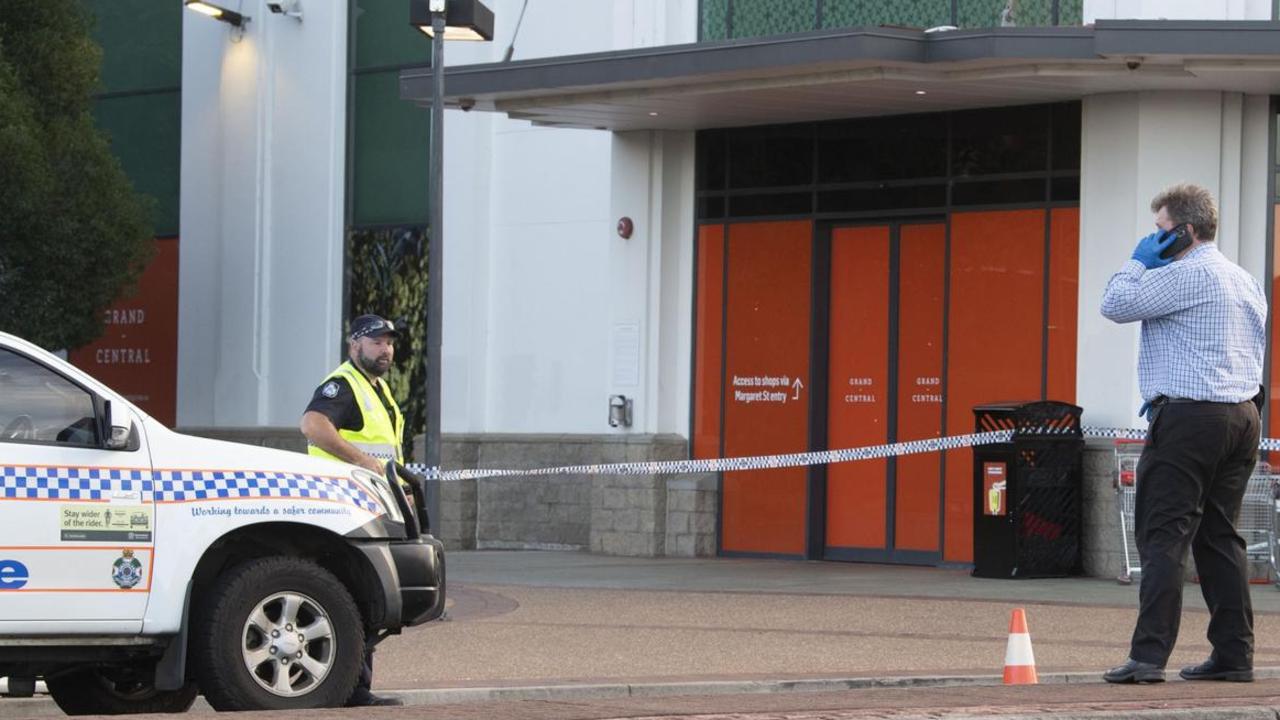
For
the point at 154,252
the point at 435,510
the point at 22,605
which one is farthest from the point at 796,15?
the point at 22,605

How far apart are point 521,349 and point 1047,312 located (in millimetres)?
5909

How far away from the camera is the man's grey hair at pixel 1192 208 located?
9.33 m

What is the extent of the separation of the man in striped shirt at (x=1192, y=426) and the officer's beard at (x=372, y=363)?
3.39 meters

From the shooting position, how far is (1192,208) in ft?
30.7

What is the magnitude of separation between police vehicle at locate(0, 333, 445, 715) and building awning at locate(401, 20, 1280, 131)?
807cm

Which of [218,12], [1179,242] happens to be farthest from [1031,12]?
[218,12]

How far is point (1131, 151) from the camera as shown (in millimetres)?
17500

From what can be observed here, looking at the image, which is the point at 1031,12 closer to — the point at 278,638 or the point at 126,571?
the point at 278,638

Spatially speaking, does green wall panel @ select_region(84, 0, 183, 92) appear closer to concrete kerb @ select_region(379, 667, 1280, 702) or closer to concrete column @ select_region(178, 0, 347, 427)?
concrete column @ select_region(178, 0, 347, 427)

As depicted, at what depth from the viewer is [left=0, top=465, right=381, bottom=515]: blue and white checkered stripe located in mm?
8523

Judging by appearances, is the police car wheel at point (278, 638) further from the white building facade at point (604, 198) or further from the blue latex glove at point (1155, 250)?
the white building facade at point (604, 198)

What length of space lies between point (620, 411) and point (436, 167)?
5.83 meters

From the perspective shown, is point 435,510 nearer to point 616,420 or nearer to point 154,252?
point 616,420

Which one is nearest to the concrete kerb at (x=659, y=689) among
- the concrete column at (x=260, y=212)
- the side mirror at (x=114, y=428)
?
the side mirror at (x=114, y=428)
